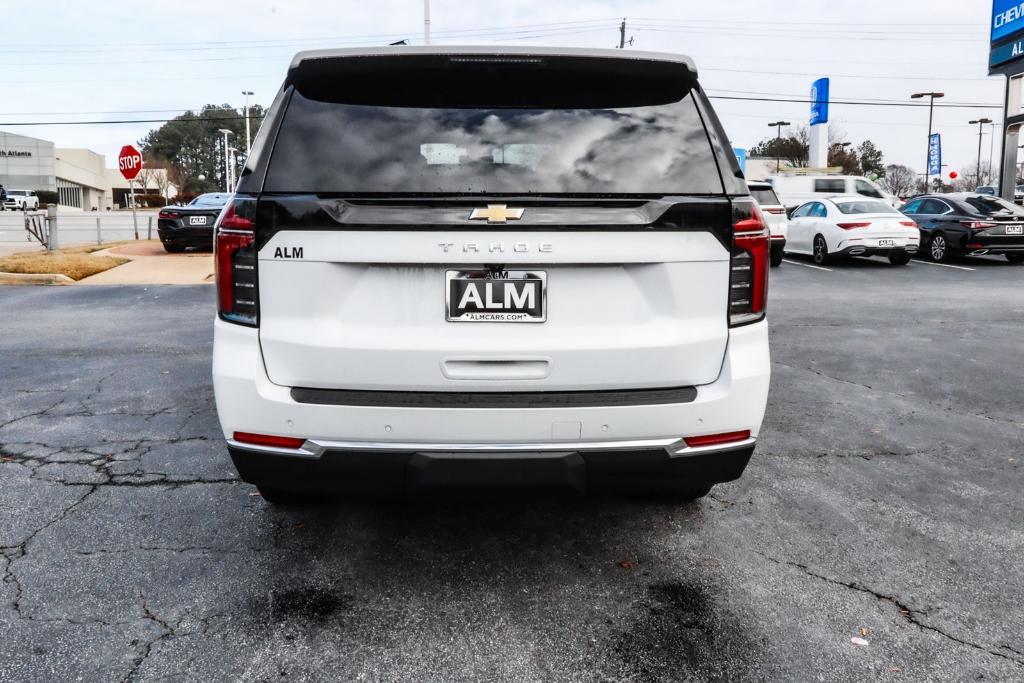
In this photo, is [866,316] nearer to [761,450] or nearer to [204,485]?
[761,450]

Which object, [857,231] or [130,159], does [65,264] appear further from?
[857,231]

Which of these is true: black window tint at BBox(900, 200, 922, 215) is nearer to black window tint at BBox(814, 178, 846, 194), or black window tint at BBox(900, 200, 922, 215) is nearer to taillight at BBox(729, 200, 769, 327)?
black window tint at BBox(814, 178, 846, 194)

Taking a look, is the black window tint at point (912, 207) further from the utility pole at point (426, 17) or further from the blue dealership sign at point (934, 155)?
the blue dealership sign at point (934, 155)

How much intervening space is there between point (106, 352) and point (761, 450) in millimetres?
6402

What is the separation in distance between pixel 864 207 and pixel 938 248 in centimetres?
239

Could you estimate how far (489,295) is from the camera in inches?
112

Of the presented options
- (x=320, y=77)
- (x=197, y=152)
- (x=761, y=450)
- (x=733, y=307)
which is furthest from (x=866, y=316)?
(x=197, y=152)

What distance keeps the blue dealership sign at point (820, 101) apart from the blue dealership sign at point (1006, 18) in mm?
26147

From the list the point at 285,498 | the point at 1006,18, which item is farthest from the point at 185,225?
the point at 1006,18

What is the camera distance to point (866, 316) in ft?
36.8

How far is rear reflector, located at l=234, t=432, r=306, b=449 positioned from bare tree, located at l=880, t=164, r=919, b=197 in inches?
3954

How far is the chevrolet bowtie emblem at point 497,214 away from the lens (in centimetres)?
279

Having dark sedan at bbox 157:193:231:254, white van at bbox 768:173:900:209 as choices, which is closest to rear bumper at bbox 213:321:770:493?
dark sedan at bbox 157:193:231:254

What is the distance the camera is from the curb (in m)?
14.7
